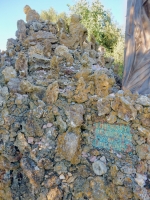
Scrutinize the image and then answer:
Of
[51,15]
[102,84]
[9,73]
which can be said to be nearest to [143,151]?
[102,84]

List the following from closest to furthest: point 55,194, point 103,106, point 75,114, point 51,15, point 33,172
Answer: point 55,194 → point 33,172 → point 103,106 → point 75,114 → point 51,15

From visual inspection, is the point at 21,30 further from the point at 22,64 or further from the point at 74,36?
the point at 22,64

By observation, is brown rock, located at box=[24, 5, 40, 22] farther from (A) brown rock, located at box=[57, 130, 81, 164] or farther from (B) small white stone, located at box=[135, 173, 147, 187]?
(B) small white stone, located at box=[135, 173, 147, 187]

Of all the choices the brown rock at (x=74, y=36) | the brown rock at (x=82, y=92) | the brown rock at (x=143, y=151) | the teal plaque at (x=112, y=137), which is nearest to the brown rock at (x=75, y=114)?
the brown rock at (x=82, y=92)

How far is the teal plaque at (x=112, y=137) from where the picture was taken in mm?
2293

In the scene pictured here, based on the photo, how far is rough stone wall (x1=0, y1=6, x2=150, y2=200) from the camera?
2152mm

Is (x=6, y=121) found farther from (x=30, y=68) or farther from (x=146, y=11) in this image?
(x=146, y=11)

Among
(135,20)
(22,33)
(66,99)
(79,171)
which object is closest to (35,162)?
(79,171)

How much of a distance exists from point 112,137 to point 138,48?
151 centimetres

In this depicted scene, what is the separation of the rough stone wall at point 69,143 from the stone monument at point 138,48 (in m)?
0.41

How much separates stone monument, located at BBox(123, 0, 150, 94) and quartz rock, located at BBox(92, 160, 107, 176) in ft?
3.97

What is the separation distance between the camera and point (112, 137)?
7.76 feet

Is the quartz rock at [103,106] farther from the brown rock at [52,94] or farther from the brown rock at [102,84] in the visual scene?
the brown rock at [52,94]

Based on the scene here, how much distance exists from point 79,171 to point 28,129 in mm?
866
